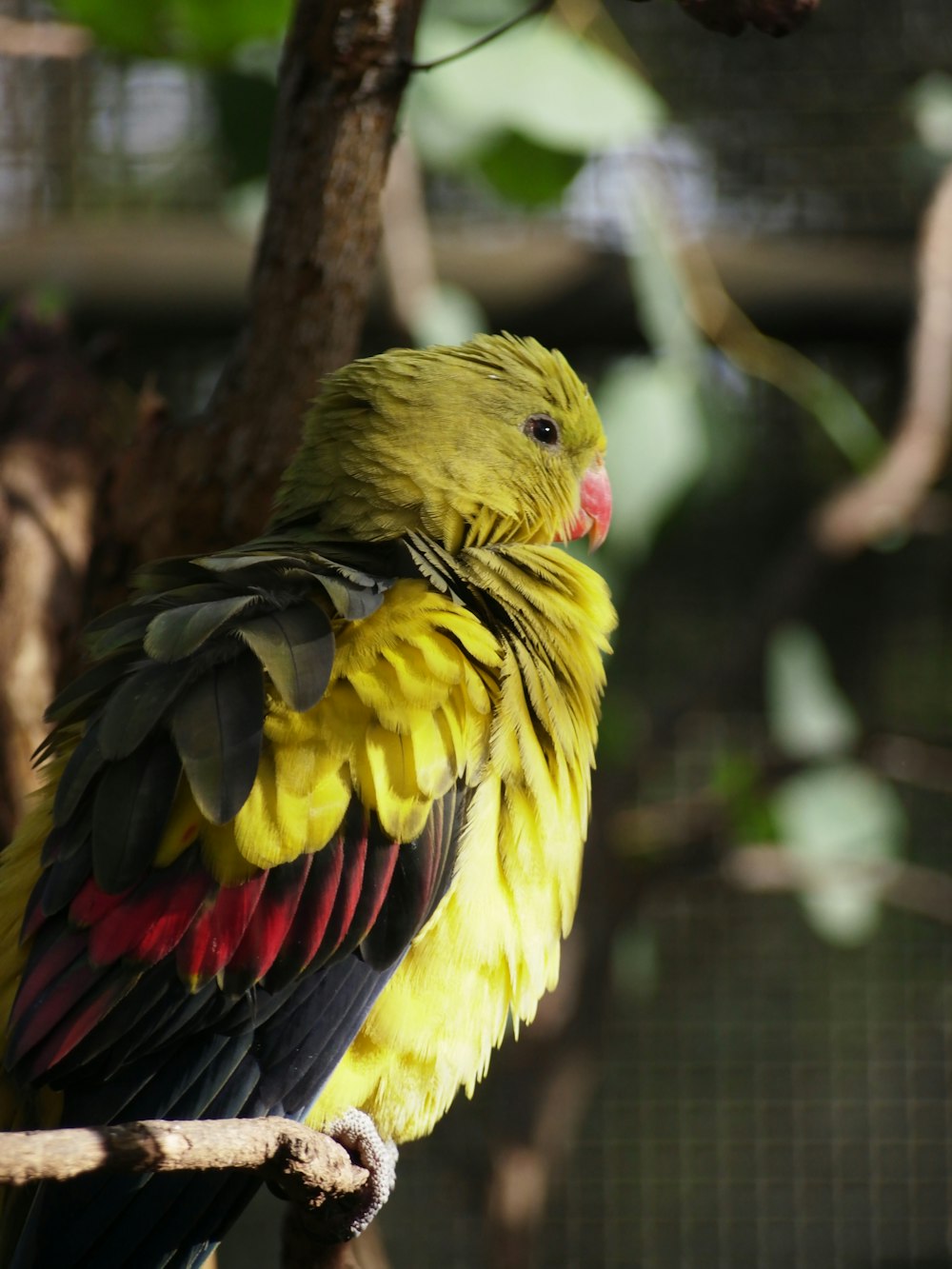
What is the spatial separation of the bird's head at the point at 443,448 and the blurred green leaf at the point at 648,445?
298 millimetres

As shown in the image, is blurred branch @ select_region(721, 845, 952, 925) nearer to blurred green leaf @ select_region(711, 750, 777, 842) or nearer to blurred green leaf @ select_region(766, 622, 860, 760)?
blurred green leaf @ select_region(711, 750, 777, 842)

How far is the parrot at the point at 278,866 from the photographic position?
1176 mm

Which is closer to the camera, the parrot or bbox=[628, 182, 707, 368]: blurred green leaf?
the parrot

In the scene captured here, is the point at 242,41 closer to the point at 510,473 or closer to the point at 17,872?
the point at 510,473

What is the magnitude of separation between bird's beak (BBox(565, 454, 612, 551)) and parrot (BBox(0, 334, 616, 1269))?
324mm

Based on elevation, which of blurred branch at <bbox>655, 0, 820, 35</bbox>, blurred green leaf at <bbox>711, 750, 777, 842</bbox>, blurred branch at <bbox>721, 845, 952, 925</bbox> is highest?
blurred branch at <bbox>655, 0, 820, 35</bbox>

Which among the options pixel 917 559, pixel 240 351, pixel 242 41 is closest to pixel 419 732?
pixel 240 351

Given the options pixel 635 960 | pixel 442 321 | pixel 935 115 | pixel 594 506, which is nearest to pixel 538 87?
pixel 442 321

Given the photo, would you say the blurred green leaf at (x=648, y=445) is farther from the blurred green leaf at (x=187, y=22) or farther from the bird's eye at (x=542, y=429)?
the blurred green leaf at (x=187, y=22)

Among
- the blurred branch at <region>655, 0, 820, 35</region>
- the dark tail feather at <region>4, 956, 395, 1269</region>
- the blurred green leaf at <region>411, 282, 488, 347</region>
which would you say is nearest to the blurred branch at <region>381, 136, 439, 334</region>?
the blurred green leaf at <region>411, 282, 488, 347</region>

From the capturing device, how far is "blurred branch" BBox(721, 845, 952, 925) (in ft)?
8.00

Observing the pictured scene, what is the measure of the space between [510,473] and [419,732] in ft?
1.41

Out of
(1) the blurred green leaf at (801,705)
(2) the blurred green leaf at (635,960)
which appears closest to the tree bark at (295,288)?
(1) the blurred green leaf at (801,705)

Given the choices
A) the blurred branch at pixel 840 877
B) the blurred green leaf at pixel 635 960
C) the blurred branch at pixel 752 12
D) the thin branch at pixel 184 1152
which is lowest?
the blurred green leaf at pixel 635 960
